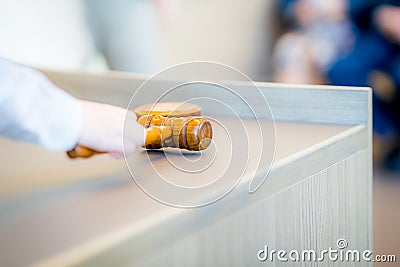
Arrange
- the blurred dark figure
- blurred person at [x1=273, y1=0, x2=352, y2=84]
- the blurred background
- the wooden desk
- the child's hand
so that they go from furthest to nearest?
blurred person at [x1=273, y1=0, x2=352, y2=84], the blurred dark figure, the blurred background, the child's hand, the wooden desk

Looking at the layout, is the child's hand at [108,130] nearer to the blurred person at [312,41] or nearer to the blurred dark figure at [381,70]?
the blurred dark figure at [381,70]

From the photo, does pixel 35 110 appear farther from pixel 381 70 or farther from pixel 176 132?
pixel 381 70

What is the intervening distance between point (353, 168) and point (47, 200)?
0.33m

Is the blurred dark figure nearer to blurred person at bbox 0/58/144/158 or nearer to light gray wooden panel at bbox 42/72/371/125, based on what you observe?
light gray wooden panel at bbox 42/72/371/125

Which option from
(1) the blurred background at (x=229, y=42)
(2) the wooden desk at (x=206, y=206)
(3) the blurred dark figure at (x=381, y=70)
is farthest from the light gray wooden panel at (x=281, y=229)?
(3) the blurred dark figure at (x=381, y=70)

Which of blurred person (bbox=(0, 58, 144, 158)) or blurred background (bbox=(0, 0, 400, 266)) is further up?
blurred background (bbox=(0, 0, 400, 266))

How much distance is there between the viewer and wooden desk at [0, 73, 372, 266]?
0.48m

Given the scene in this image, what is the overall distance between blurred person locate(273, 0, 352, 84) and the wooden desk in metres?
1.36

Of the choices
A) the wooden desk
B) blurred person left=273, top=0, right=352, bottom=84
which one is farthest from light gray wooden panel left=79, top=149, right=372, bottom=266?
blurred person left=273, top=0, right=352, bottom=84

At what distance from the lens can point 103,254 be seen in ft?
1.47

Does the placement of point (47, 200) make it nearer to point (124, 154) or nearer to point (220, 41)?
point (124, 154)

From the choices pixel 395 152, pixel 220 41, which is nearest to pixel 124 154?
pixel 395 152

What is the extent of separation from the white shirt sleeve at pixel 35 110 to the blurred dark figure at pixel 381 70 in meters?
1.50

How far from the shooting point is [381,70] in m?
2.03
